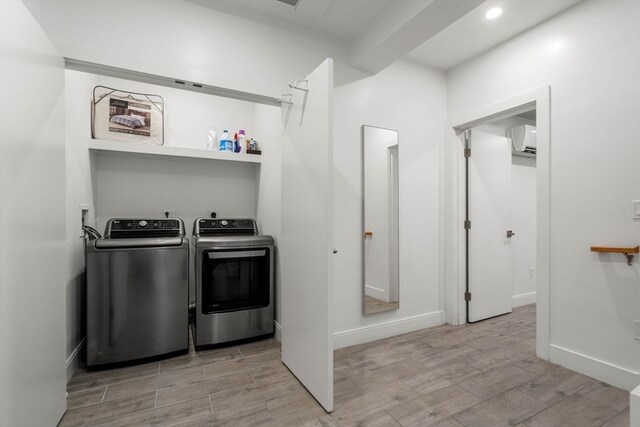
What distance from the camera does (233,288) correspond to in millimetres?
2691

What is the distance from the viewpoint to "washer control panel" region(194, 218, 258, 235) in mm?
3072

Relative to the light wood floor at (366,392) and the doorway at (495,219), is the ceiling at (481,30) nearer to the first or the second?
the doorway at (495,219)

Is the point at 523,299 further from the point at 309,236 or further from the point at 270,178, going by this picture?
the point at 270,178

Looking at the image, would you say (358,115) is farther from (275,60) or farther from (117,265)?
(117,265)

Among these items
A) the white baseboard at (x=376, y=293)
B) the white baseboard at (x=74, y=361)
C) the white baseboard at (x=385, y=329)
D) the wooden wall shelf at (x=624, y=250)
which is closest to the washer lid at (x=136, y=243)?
the white baseboard at (x=74, y=361)

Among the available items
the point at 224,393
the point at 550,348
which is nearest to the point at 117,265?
the point at 224,393

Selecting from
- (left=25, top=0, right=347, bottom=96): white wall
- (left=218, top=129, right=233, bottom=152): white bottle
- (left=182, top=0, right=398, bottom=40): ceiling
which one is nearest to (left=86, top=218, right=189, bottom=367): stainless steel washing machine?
(left=218, top=129, right=233, bottom=152): white bottle

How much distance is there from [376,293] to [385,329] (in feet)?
1.19

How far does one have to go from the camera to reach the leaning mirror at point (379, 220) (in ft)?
8.94

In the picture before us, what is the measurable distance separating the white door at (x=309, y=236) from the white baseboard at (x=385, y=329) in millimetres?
572

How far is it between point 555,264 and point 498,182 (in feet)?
4.49

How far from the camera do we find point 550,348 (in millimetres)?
2342

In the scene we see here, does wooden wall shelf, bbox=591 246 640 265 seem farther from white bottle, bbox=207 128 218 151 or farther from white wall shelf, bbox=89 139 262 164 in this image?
white bottle, bbox=207 128 218 151

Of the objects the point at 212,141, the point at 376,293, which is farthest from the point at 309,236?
the point at 212,141
